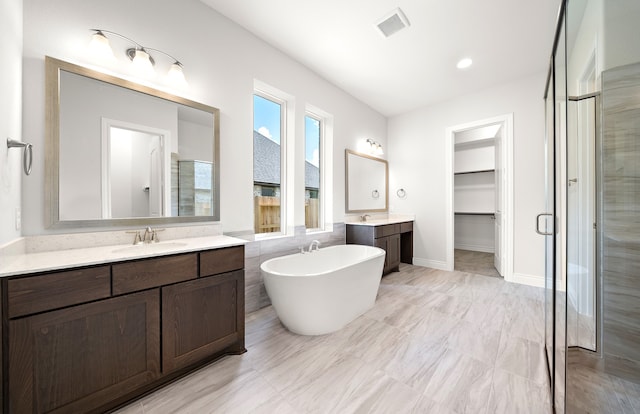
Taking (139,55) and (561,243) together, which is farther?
(139,55)

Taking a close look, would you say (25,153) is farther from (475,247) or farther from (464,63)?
(475,247)

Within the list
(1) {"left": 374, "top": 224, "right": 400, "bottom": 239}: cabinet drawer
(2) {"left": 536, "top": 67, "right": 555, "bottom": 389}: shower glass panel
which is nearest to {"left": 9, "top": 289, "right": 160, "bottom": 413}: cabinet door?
(2) {"left": 536, "top": 67, "right": 555, "bottom": 389}: shower glass panel

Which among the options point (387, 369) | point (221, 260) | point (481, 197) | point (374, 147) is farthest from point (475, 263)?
point (221, 260)

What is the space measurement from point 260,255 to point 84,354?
4.77 ft

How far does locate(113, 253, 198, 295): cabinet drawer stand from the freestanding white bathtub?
0.63 metres

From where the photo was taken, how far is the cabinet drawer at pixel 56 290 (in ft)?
3.21

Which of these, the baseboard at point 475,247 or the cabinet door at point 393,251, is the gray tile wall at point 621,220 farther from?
the baseboard at point 475,247

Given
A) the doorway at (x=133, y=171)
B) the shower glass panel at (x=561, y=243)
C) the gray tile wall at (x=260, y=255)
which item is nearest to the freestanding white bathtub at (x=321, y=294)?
the gray tile wall at (x=260, y=255)

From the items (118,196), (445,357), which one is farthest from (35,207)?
(445,357)

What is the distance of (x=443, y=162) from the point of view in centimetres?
393

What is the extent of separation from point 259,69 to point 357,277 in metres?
2.38

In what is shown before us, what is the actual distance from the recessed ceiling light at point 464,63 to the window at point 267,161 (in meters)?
2.25

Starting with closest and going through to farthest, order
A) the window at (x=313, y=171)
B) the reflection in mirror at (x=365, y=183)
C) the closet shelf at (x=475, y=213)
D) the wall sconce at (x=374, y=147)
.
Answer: the window at (x=313, y=171), the reflection in mirror at (x=365, y=183), the wall sconce at (x=374, y=147), the closet shelf at (x=475, y=213)

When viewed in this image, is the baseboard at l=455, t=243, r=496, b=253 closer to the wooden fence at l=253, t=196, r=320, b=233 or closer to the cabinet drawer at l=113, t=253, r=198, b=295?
the wooden fence at l=253, t=196, r=320, b=233
